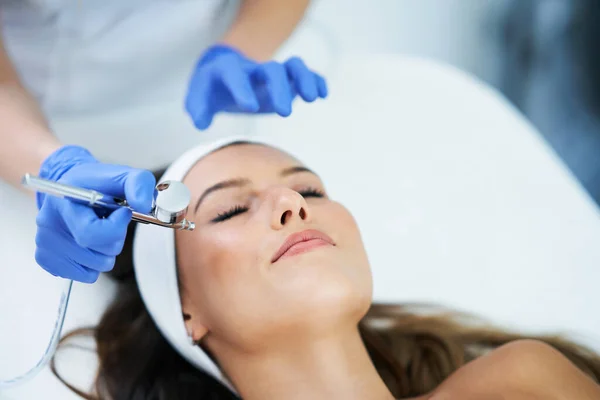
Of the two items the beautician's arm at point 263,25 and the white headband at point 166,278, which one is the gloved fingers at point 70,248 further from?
the beautician's arm at point 263,25

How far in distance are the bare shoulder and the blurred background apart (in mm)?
914

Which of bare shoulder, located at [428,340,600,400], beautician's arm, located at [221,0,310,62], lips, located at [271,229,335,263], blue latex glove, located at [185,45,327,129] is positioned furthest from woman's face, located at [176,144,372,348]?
beautician's arm, located at [221,0,310,62]

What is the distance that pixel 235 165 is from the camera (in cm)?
113

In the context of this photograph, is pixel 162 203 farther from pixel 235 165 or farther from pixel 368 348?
pixel 368 348

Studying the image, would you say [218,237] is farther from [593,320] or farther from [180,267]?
[593,320]

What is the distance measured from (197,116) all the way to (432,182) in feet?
2.12

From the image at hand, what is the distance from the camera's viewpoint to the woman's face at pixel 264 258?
99 centimetres

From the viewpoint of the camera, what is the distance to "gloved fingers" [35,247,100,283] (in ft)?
3.16

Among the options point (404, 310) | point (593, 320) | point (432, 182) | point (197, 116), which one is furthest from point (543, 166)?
point (197, 116)

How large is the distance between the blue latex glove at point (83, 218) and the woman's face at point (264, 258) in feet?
0.58

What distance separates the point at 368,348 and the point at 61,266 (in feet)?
2.11

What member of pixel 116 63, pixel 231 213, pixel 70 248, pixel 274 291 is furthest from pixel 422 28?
pixel 70 248

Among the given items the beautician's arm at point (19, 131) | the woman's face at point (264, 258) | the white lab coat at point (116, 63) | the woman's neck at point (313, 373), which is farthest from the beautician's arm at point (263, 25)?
the woman's neck at point (313, 373)

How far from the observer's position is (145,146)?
146 centimetres
